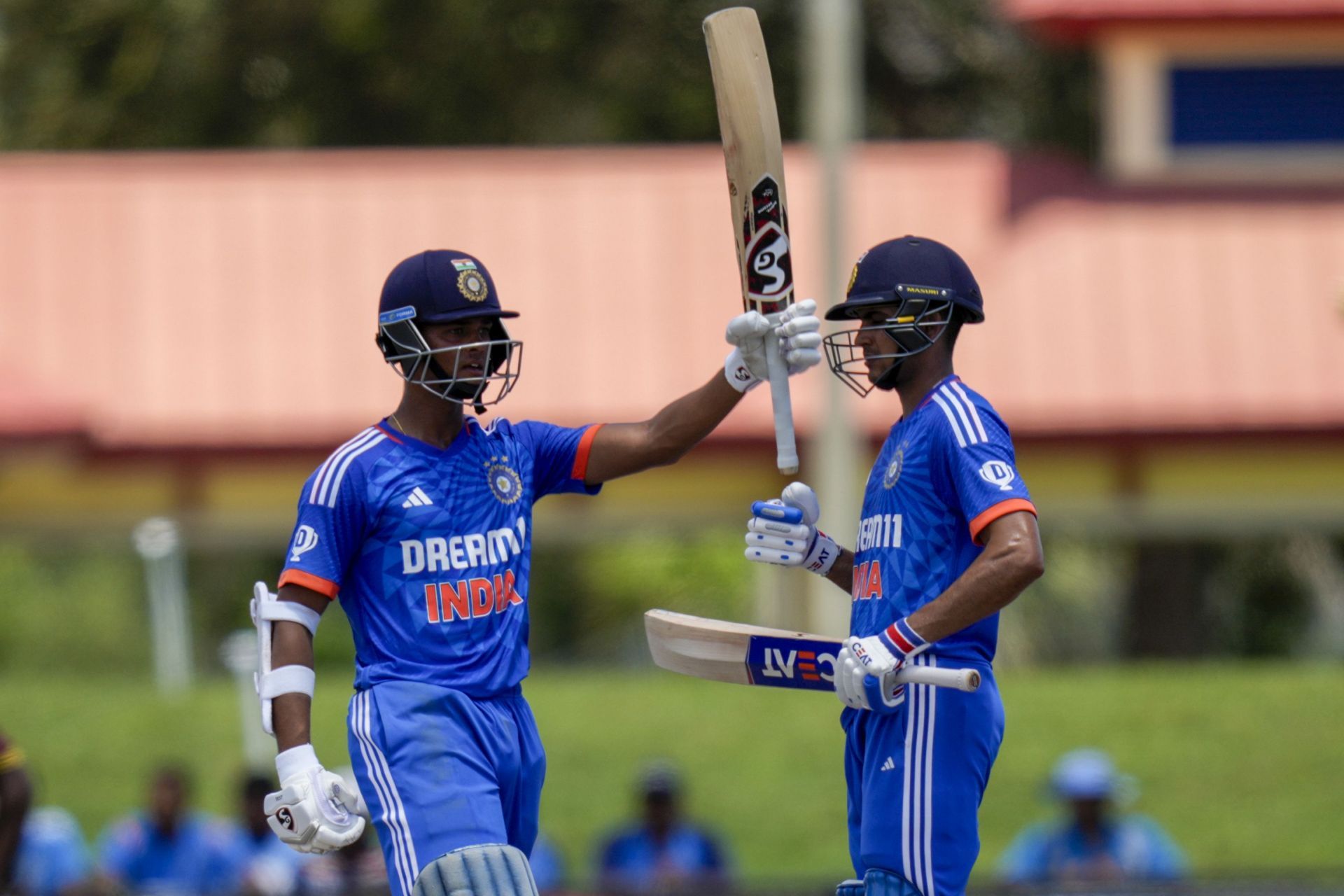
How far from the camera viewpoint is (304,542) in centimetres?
431

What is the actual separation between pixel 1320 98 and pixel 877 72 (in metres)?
6.07

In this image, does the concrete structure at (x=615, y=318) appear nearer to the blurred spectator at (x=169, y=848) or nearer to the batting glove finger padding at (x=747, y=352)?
the blurred spectator at (x=169, y=848)

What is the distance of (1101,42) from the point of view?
45.3ft

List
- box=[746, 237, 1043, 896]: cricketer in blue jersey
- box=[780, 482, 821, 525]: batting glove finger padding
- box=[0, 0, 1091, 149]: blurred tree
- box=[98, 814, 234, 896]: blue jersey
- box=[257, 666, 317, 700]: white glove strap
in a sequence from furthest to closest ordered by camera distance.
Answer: box=[0, 0, 1091, 149]: blurred tree
box=[98, 814, 234, 896]: blue jersey
box=[780, 482, 821, 525]: batting glove finger padding
box=[257, 666, 317, 700]: white glove strap
box=[746, 237, 1043, 896]: cricketer in blue jersey

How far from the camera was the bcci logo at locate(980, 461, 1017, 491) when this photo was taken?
4.05 m

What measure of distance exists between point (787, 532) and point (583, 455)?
1.82 ft

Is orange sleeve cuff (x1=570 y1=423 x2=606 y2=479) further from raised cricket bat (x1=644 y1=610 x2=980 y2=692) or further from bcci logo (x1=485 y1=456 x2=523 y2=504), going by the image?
raised cricket bat (x1=644 y1=610 x2=980 y2=692)

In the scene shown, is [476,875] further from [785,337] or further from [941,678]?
[785,337]

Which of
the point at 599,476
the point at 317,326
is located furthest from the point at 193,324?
the point at 599,476

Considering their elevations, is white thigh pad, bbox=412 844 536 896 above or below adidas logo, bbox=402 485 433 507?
below

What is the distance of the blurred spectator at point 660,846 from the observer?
29.8 feet

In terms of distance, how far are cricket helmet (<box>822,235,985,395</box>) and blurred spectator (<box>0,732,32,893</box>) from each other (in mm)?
3353

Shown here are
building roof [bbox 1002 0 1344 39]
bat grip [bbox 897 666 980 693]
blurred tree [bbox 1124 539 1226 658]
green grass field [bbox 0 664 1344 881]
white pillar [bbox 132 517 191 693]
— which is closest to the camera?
bat grip [bbox 897 666 980 693]

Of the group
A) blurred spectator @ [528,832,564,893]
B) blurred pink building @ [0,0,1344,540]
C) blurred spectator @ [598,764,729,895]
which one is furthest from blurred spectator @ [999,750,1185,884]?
blurred pink building @ [0,0,1344,540]
